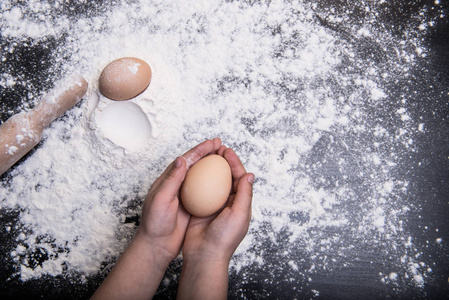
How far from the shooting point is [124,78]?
1.03m

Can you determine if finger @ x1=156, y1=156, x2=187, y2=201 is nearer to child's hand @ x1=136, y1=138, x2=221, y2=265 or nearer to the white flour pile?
child's hand @ x1=136, y1=138, x2=221, y2=265

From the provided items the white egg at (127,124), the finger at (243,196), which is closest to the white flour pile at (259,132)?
the white egg at (127,124)

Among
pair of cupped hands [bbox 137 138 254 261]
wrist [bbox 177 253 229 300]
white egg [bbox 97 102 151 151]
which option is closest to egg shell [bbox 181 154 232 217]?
pair of cupped hands [bbox 137 138 254 261]

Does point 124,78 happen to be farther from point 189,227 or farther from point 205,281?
point 205,281

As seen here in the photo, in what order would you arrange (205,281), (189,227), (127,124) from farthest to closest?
(127,124)
(189,227)
(205,281)

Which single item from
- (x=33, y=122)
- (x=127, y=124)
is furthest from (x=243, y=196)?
(x=33, y=122)

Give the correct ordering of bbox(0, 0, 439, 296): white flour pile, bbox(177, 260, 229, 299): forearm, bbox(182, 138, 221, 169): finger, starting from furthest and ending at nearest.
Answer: bbox(0, 0, 439, 296): white flour pile < bbox(182, 138, 221, 169): finger < bbox(177, 260, 229, 299): forearm

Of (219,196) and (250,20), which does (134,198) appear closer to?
(219,196)

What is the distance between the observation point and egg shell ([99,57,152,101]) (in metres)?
1.03

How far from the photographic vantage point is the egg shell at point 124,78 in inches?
40.7

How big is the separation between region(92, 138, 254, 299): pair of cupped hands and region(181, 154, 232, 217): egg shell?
28 millimetres

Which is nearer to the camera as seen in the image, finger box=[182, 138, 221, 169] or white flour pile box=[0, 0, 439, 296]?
finger box=[182, 138, 221, 169]

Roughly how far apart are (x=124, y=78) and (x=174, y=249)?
59cm

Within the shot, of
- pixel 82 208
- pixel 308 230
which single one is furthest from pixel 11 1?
pixel 308 230
